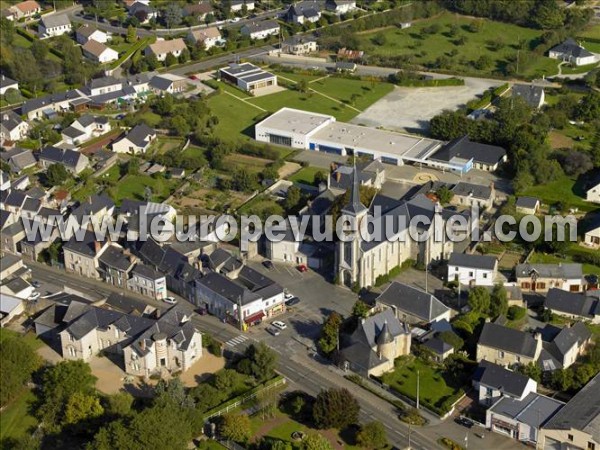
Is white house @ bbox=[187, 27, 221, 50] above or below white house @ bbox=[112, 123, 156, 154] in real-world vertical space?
above

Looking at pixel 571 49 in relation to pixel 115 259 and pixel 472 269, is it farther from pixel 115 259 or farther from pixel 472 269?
pixel 115 259

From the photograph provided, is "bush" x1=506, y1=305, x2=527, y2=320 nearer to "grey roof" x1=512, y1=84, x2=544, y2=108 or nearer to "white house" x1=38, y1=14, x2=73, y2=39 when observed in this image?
"grey roof" x1=512, y1=84, x2=544, y2=108

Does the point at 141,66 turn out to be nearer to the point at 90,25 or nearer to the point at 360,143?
the point at 90,25

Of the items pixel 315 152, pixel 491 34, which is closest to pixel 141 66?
pixel 315 152

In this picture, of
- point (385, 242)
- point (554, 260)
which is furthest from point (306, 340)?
point (554, 260)

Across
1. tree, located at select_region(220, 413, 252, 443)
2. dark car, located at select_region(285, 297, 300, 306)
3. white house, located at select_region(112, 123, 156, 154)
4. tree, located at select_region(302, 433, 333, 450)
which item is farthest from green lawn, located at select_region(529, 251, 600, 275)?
white house, located at select_region(112, 123, 156, 154)

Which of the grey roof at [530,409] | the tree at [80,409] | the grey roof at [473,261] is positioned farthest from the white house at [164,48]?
the grey roof at [530,409]
